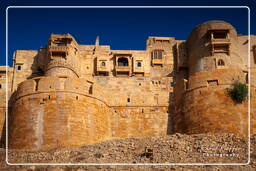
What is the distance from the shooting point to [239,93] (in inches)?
915

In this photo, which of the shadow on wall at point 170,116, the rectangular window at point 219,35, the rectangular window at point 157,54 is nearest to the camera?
the shadow on wall at point 170,116

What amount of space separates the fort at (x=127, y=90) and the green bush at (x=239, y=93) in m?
0.41

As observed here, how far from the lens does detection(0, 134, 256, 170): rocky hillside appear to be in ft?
53.6

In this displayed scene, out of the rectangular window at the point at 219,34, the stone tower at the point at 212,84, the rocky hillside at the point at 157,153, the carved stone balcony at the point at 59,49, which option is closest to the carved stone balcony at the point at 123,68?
the stone tower at the point at 212,84

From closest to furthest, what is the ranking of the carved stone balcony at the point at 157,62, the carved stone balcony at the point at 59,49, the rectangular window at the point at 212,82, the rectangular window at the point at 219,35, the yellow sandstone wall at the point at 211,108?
the yellow sandstone wall at the point at 211,108 → the rectangular window at the point at 212,82 → the rectangular window at the point at 219,35 → the carved stone balcony at the point at 59,49 → the carved stone balcony at the point at 157,62

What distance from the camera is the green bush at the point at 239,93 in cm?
2325

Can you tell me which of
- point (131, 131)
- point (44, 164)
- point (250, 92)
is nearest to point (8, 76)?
point (131, 131)

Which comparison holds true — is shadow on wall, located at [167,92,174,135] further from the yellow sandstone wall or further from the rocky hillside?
the rocky hillside

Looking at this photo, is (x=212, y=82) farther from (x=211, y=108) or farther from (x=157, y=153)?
(x=157, y=153)

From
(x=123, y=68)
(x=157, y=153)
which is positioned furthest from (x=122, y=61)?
(x=157, y=153)

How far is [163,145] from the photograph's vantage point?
1836 centimetres

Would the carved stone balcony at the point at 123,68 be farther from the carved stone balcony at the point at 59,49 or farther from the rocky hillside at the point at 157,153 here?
the rocky hillside at the point at 157,153

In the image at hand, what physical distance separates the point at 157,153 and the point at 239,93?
8.84 meters

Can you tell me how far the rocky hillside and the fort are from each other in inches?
143
